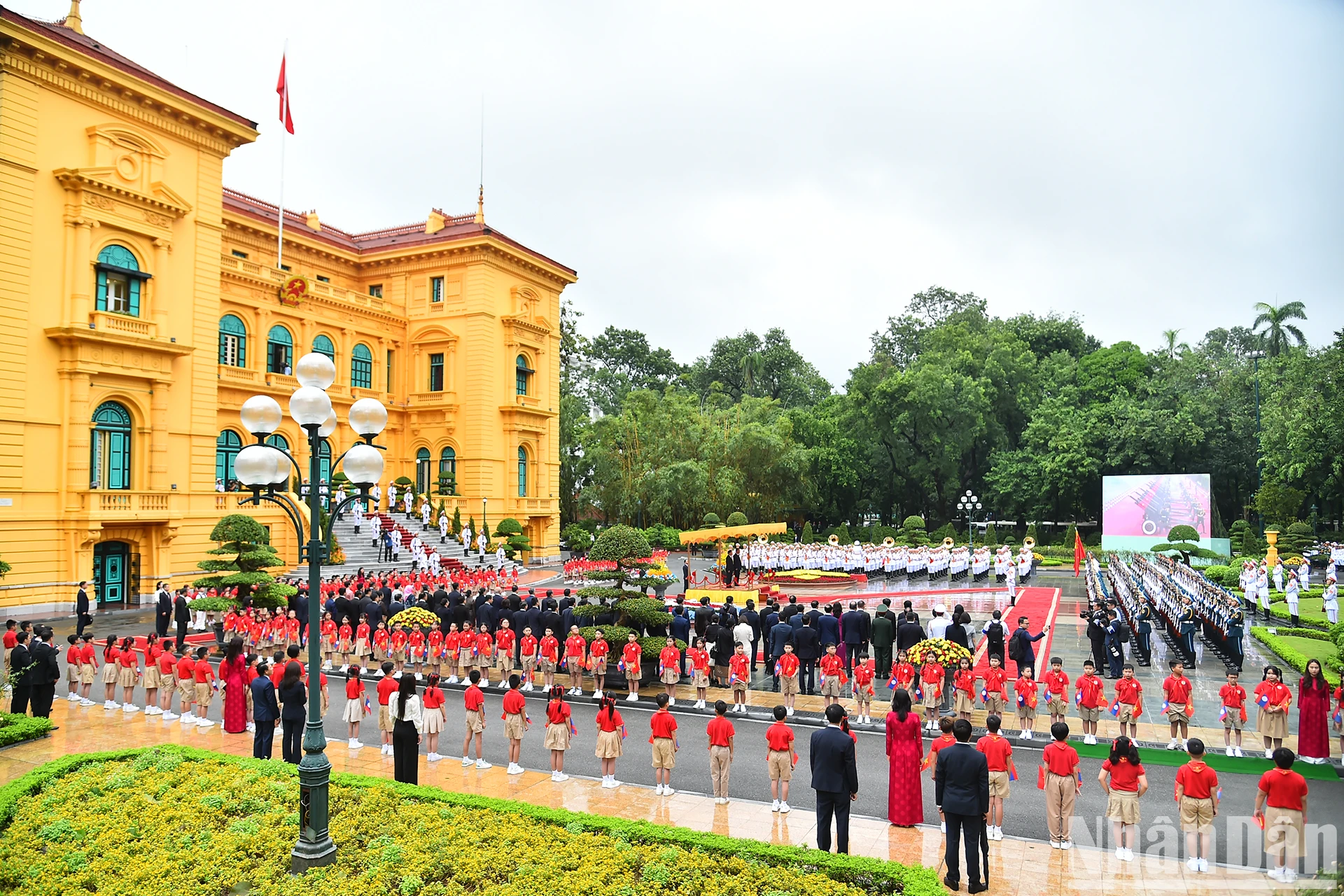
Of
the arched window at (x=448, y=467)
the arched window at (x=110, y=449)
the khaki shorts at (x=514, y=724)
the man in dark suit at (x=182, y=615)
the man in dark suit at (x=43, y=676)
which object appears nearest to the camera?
the khaki shorts at (x=514, y=724)

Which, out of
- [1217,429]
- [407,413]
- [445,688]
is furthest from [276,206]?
[1217,429]

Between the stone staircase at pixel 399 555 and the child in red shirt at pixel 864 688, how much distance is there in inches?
744

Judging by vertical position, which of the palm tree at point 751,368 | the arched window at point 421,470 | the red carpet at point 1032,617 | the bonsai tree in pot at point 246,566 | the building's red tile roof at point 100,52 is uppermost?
the building's red tile roof at point 100,52

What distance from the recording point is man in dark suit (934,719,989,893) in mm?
7578

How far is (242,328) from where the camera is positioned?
35.2 m

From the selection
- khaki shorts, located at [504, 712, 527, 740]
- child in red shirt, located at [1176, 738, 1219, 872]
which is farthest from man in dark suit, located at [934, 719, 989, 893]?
khaki shorts, located at [504, 712, 527, 740]

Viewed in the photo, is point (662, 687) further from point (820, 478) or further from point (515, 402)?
point (820, 478)

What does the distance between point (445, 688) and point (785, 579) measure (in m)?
19.2

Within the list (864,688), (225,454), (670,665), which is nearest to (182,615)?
(670,665)

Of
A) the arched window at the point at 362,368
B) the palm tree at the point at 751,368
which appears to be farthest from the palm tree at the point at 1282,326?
the arched window at the point at 362,368

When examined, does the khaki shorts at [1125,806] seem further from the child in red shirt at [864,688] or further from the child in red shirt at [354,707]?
the child in red shirt at [354,707]

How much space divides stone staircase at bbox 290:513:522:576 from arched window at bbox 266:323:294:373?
22.1ft

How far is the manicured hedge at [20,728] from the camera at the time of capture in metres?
12.2

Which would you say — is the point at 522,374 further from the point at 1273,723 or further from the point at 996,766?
the point at 996,766
